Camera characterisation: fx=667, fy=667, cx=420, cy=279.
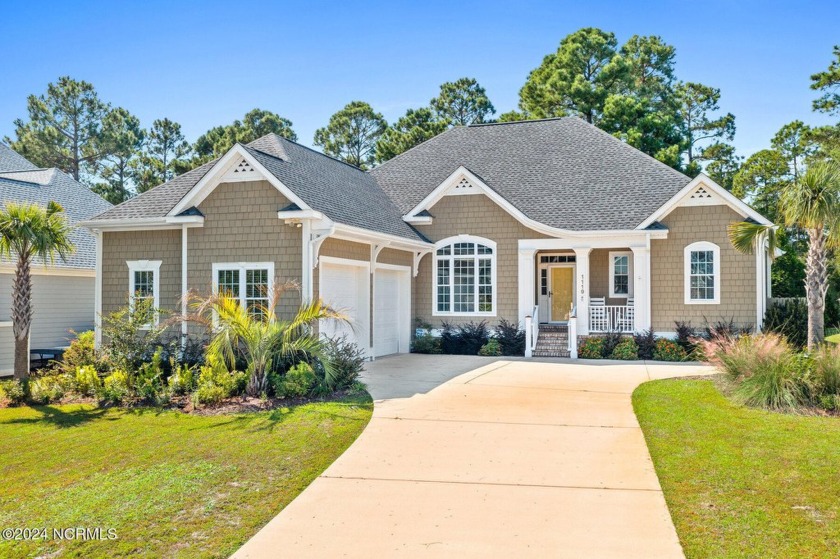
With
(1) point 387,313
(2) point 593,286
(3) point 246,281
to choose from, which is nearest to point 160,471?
(3) point 246,281

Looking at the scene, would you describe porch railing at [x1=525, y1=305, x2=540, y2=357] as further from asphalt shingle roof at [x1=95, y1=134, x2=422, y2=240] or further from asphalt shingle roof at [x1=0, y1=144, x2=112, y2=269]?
asphalt shingle roof at [x1=0, y1=144, x2=112, y2=269]

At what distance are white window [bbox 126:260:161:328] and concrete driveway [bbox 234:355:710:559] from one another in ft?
27.3

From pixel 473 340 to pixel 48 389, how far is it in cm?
1089

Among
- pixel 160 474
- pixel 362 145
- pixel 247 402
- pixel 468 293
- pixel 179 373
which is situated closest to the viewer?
pixel 160 474

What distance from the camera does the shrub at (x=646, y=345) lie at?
18.3 meters

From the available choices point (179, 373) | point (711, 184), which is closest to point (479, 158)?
point (711, 184)

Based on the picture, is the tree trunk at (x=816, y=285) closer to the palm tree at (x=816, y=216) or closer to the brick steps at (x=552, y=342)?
the palm tree at (x=816, y=216)

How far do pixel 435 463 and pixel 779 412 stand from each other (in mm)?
5719

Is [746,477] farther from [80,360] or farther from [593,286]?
[593,286]

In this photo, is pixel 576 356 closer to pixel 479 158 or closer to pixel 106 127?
pixel 479 158

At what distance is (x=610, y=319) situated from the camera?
19.5 meters

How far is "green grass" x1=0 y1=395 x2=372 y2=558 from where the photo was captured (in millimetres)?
5703

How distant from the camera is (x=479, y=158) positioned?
77.6 feet

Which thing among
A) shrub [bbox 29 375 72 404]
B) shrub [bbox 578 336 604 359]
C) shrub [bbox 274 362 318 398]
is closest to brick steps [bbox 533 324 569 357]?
shrub [bbox 578 336 604 359]
